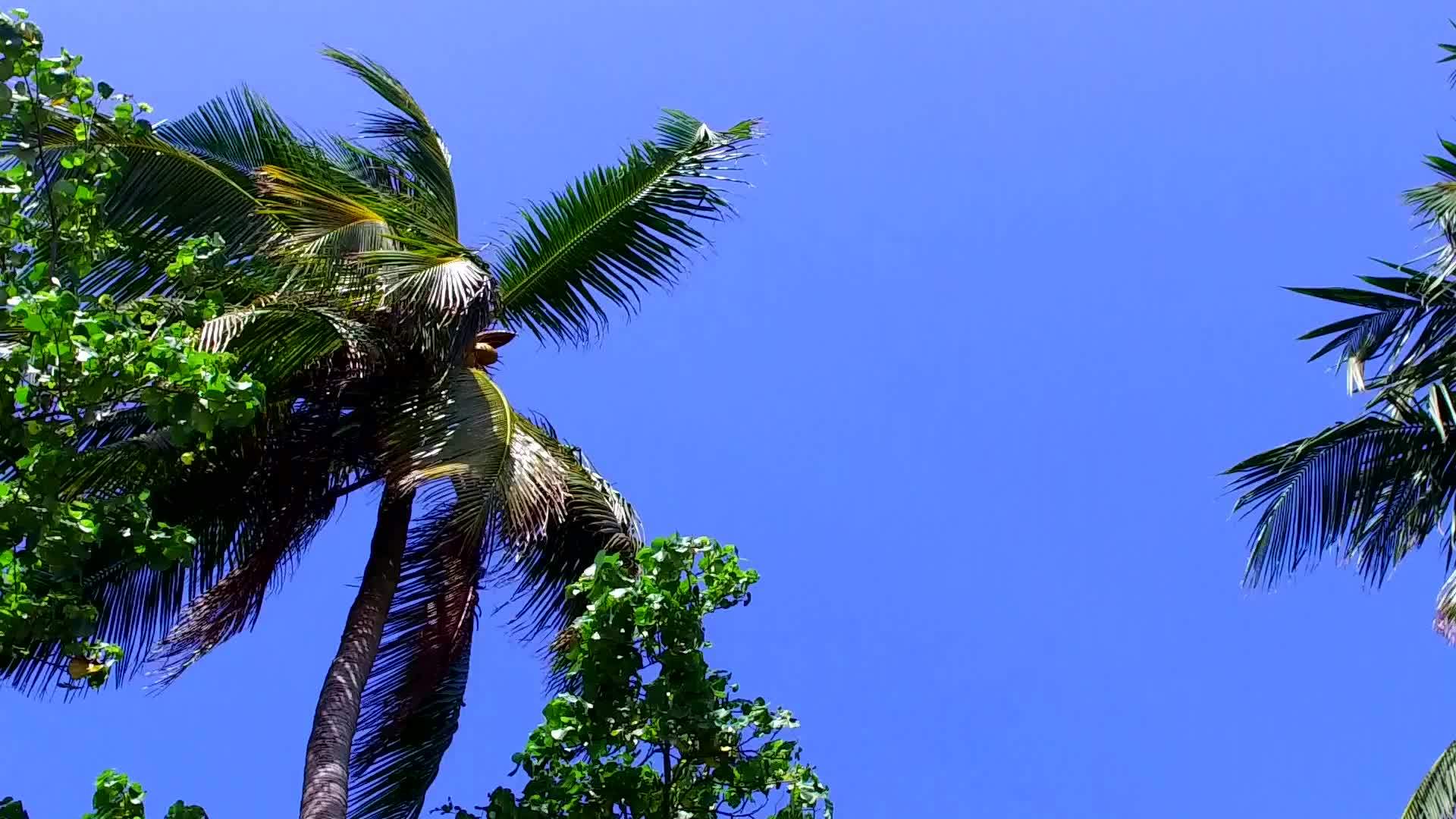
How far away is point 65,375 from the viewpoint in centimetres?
525

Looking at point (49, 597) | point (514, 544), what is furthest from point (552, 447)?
point (49, 597)

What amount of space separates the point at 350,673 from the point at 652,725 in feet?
8.92

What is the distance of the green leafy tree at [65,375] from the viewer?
17.1ft

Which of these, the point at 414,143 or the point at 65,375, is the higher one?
the point at 414,143

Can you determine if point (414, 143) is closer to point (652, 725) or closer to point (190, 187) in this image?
point (190, 187)

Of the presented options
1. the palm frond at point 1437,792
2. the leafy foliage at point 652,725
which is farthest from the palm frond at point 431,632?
the palm frond at point 1437,792

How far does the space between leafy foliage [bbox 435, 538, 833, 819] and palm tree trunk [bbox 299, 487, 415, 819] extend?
1.26 metres

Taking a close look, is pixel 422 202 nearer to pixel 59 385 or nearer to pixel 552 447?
pixel 552 447

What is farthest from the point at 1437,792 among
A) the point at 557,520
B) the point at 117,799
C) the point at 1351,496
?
the point at 117,799

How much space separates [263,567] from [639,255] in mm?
3749

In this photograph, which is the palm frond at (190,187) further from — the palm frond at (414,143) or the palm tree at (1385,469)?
the palm tree at (1385,469)

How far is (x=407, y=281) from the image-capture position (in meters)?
9.10

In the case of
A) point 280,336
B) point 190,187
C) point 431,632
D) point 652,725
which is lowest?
point 652,725

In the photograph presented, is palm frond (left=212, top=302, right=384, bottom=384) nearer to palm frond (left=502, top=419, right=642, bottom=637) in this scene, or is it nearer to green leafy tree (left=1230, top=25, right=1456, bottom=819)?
palm frond (left=502, top=419, right=642, bottom=637)
